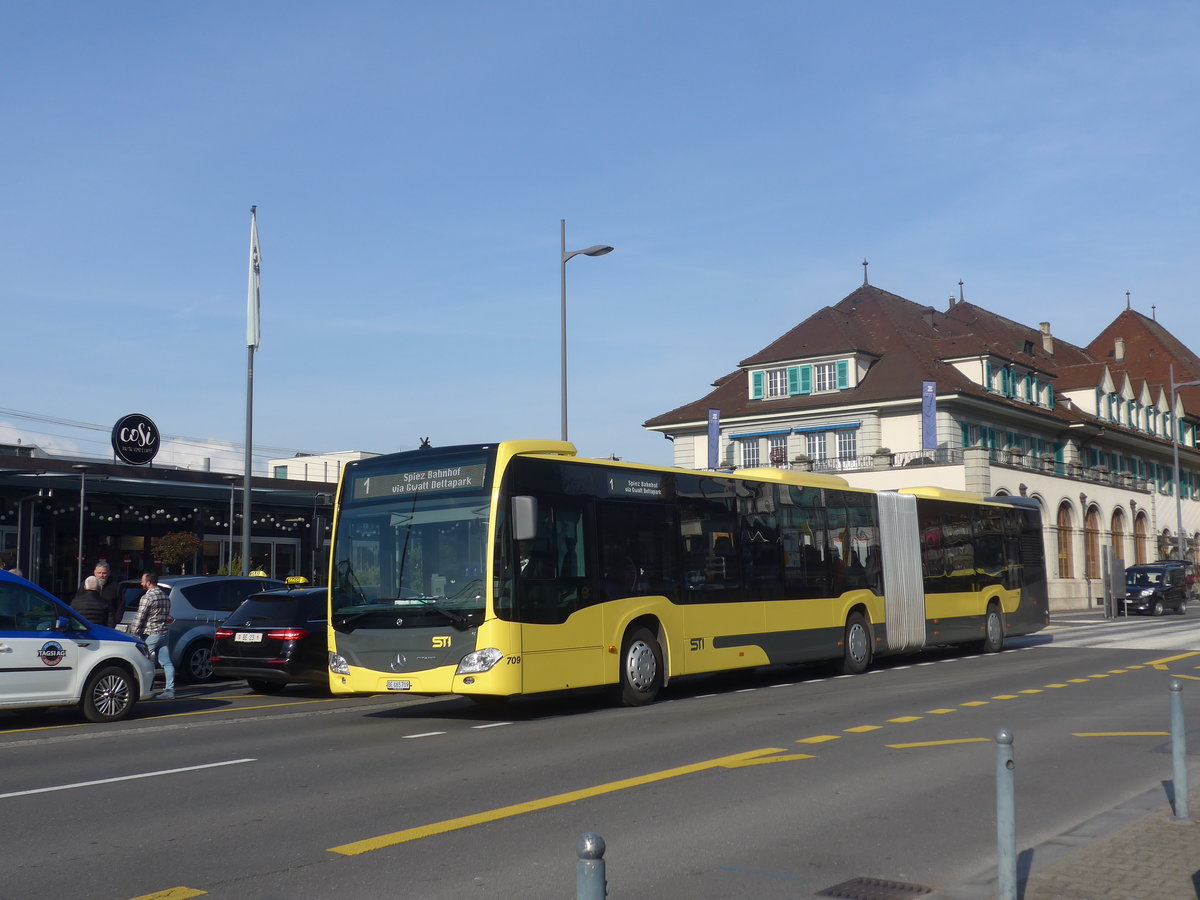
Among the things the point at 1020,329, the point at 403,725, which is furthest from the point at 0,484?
the point at 1020,329

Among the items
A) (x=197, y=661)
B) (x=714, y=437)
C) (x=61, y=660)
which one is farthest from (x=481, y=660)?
(x=714, y=437)

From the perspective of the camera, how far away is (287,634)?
17.4 metres

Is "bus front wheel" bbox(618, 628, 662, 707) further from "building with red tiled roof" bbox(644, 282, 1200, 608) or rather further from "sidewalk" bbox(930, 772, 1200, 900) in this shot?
"building with red tiled roof" bbox(644, 282, 1200, 608)

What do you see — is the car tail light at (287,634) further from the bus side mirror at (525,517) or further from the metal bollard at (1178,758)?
the metal bollard at (1178,758)

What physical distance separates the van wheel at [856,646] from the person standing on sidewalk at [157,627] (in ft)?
33.2

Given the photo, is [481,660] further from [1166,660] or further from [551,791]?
[1166,660]

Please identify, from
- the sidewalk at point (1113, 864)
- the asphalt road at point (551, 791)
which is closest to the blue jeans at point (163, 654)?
the asphalt road at point (551, 791)

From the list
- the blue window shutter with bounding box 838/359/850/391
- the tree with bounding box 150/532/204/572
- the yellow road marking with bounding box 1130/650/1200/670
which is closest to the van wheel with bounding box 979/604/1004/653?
the yellow road marking with bounding box 1130/650/1200/670

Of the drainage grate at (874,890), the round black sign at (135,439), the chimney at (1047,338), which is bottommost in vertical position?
the drainage grate at (874,890)

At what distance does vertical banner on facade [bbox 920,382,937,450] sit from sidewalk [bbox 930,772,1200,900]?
44.7 m

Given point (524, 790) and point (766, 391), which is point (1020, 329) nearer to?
point (766, 391)

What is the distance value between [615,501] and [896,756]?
557cm

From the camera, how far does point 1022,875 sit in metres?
6.43

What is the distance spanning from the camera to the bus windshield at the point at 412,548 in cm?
1365
